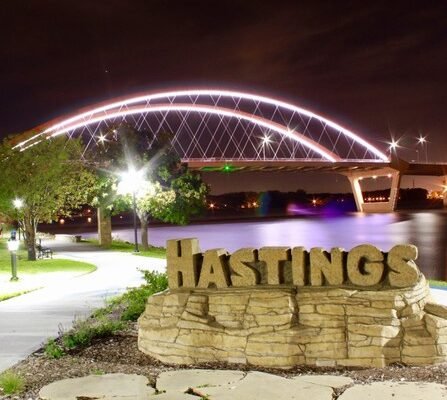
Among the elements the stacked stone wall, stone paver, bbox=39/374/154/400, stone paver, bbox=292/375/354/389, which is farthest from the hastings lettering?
stone paver, bbox=39/374/154/400

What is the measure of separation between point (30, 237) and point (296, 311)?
68.2ft

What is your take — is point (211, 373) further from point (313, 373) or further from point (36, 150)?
point (36, 150)

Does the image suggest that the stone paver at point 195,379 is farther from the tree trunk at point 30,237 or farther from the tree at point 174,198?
the tree at point 174,198

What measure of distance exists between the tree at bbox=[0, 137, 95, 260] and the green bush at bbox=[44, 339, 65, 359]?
1761 cm

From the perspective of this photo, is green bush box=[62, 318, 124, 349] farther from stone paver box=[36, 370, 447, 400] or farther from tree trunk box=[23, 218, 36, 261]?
tree trunk box=[23, 218, 36, 261]

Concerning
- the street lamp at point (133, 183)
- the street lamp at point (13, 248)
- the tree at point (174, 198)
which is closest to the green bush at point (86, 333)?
the street lamp at point (13, 248)

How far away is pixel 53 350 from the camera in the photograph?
8117 mm

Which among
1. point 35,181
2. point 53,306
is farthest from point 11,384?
point 35,181

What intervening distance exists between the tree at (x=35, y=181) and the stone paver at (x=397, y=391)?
21.2 metres

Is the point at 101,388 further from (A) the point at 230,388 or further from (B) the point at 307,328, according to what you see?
(B) the point at 307,328

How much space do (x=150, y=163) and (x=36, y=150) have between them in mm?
6248

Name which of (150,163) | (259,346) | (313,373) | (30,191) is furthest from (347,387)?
(150,163)

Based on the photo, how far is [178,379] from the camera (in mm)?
6625

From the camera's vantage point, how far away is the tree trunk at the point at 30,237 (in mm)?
25484
